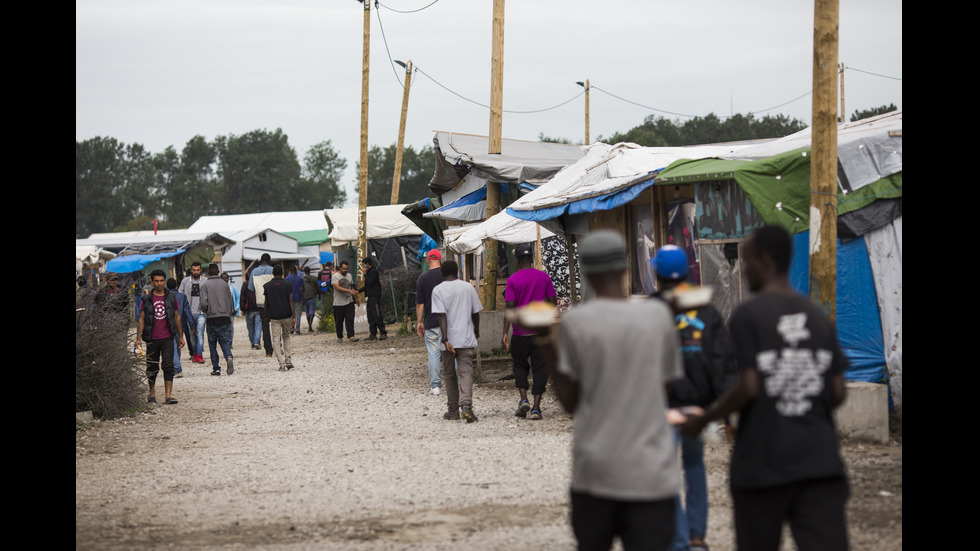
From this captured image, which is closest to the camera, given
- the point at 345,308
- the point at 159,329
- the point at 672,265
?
the point at 672,265

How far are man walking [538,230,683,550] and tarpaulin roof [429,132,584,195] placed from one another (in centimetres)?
1418

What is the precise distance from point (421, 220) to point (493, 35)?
11.0 m

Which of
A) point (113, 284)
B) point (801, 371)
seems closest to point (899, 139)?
point (801, 371)

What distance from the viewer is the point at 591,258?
151 inches

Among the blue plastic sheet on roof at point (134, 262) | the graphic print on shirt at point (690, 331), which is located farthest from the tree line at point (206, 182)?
the graphic print on shirt at point (690, 331)

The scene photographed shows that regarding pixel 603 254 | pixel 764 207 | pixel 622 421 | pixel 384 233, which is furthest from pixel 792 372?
pixel 384 233

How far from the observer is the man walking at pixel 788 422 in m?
3.88

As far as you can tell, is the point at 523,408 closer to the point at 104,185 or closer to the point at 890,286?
the point at 890,286

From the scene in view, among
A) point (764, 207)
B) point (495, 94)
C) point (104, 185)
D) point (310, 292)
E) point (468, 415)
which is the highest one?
point (104, 185)

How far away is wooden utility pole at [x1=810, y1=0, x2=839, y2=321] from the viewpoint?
8.69m

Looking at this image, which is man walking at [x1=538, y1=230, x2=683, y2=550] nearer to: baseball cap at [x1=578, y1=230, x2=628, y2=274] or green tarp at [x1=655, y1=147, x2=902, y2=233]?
baseball cap at [x1=578, y1=230, x2=628, y2=274]

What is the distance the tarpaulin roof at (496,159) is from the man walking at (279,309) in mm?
4100

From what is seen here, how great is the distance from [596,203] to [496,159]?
657 centimetres

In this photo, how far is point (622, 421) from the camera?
367 centimetres
